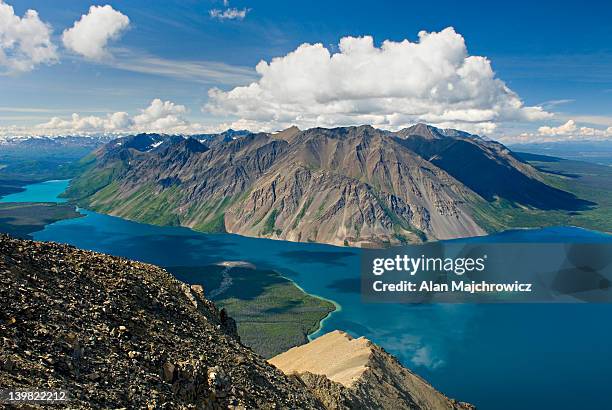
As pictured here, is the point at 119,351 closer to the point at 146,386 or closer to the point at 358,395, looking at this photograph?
the point at 146,386

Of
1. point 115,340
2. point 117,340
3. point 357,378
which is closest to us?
point 115,340

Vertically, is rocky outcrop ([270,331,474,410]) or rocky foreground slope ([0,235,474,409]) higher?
rocky foreground slope ([0,235,474,409])

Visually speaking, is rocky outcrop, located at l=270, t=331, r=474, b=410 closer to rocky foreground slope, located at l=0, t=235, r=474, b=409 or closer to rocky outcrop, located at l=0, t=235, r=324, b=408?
rocky foreground slope, located at l=0, t=235, r=474, b=409

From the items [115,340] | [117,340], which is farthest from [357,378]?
[115,340]

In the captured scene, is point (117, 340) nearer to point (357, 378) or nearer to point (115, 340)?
point (115, 340)

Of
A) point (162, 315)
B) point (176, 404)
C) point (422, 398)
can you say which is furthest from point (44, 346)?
point (422, 398)

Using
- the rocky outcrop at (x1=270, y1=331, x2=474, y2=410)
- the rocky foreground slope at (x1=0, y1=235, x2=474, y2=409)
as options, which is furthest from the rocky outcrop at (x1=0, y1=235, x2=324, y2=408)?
the rocky outcrop at (x1=270, y1=331, x2=474, y2=410)
